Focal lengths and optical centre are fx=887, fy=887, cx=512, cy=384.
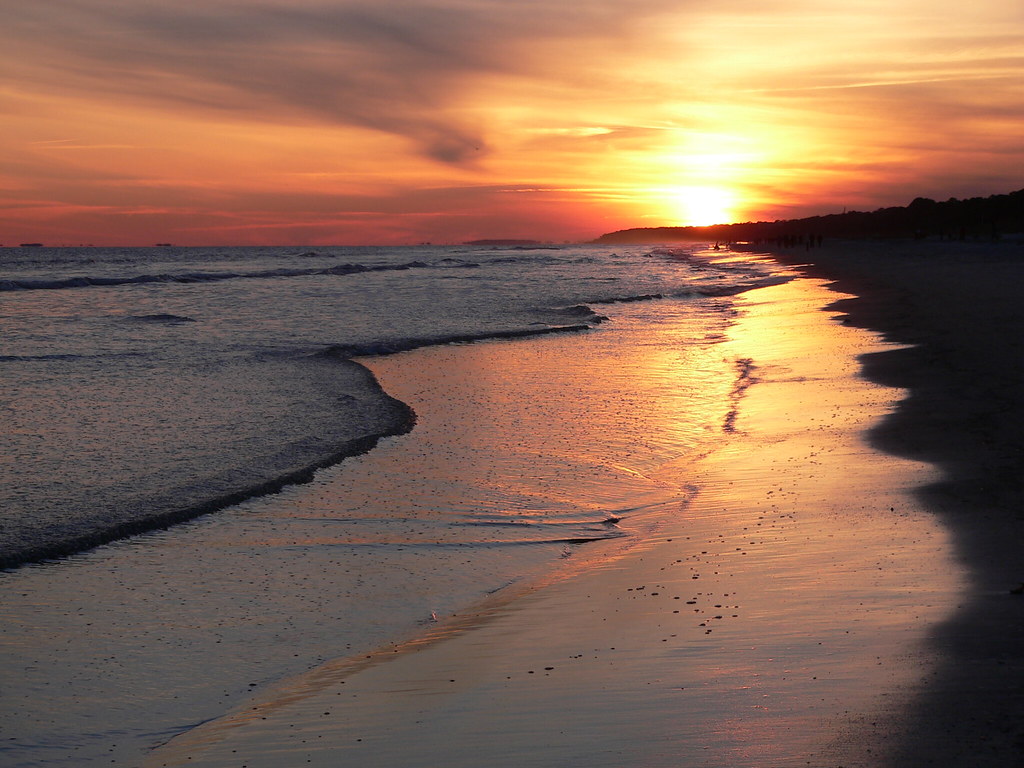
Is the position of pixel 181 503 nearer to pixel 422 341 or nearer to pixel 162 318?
pixel 422 341

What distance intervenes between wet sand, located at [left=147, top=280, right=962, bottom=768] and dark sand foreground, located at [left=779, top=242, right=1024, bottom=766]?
0.37 feet

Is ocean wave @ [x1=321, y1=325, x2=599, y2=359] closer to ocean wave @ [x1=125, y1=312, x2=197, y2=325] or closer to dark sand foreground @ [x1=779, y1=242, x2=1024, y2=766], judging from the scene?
dark sand foreground @ [x1=779, y1=242, x2=1024, y2=766]

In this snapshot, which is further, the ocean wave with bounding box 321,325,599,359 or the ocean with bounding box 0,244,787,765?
the ocean wave with bounding box 321,325,599,359

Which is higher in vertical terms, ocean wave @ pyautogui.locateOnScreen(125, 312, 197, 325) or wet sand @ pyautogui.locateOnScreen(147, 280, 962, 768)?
ocean wave @ pyautogui.locateOnScreen(125, 312, 197, 325)

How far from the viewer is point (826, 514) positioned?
7668 millimetres

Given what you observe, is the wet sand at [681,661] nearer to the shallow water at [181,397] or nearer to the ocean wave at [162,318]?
the shallow water at [181,397]

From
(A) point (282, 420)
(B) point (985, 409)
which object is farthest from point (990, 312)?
(A) point (282, 420)

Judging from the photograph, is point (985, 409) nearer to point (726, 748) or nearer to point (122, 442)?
point (726, 748)

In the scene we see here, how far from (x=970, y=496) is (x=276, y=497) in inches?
256

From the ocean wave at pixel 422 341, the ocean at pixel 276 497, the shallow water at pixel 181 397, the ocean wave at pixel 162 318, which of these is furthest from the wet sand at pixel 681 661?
the ocean wave at pixel 162 318

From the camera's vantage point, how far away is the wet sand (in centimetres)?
411

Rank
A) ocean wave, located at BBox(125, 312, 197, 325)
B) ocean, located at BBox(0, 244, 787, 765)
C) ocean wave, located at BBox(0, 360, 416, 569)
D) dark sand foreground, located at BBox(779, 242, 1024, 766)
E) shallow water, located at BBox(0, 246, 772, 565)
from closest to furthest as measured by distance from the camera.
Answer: dark sand foreground, located at BBox(779, 242, 1024, 766)
ocean, located at BBox(0, 244, 787, 765)
ocean wave, located at BBox(0, 360, 416, 569)
shallow water, located at BBox(0, 246, 772, 565)
ocean wave, located at BBox(125, 312, 197, 325)

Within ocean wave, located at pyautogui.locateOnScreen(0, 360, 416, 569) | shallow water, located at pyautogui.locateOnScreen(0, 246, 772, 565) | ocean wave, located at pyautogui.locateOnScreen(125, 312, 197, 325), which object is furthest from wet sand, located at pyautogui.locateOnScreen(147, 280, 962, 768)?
ocean wave, located at pyautogui.locateOnScreen(125, 312, 197, 325)

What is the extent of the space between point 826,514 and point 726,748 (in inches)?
162
